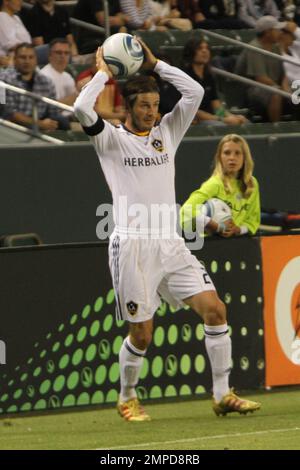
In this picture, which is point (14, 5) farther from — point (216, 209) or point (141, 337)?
point (141, 337)

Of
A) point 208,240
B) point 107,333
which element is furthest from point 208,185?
point 107,333

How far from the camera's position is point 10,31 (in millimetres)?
15430

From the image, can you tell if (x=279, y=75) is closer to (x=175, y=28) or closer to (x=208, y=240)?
(x=175, y=28)

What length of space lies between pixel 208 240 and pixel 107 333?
110 cm

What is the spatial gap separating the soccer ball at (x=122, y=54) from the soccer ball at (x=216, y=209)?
2340 millimetres

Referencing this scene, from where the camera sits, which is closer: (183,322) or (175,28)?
(183,322)

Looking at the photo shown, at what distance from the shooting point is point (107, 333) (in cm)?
1092

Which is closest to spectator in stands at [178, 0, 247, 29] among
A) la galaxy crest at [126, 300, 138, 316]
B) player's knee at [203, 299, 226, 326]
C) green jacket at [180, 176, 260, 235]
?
green jacket at [180, 176, 260, 235]

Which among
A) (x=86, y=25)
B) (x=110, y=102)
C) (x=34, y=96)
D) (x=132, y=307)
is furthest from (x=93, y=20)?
(x=132, y=307)

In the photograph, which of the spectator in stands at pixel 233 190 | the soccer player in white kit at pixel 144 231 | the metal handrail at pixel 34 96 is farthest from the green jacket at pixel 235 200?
the metal handrail at pixel 34 96

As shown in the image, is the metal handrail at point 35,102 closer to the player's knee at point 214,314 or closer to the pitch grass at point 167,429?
the pitch grass at point 167,429

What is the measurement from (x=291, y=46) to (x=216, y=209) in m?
6.71

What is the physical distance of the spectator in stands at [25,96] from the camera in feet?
47.8

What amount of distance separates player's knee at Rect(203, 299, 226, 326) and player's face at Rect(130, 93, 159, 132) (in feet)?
4.22
